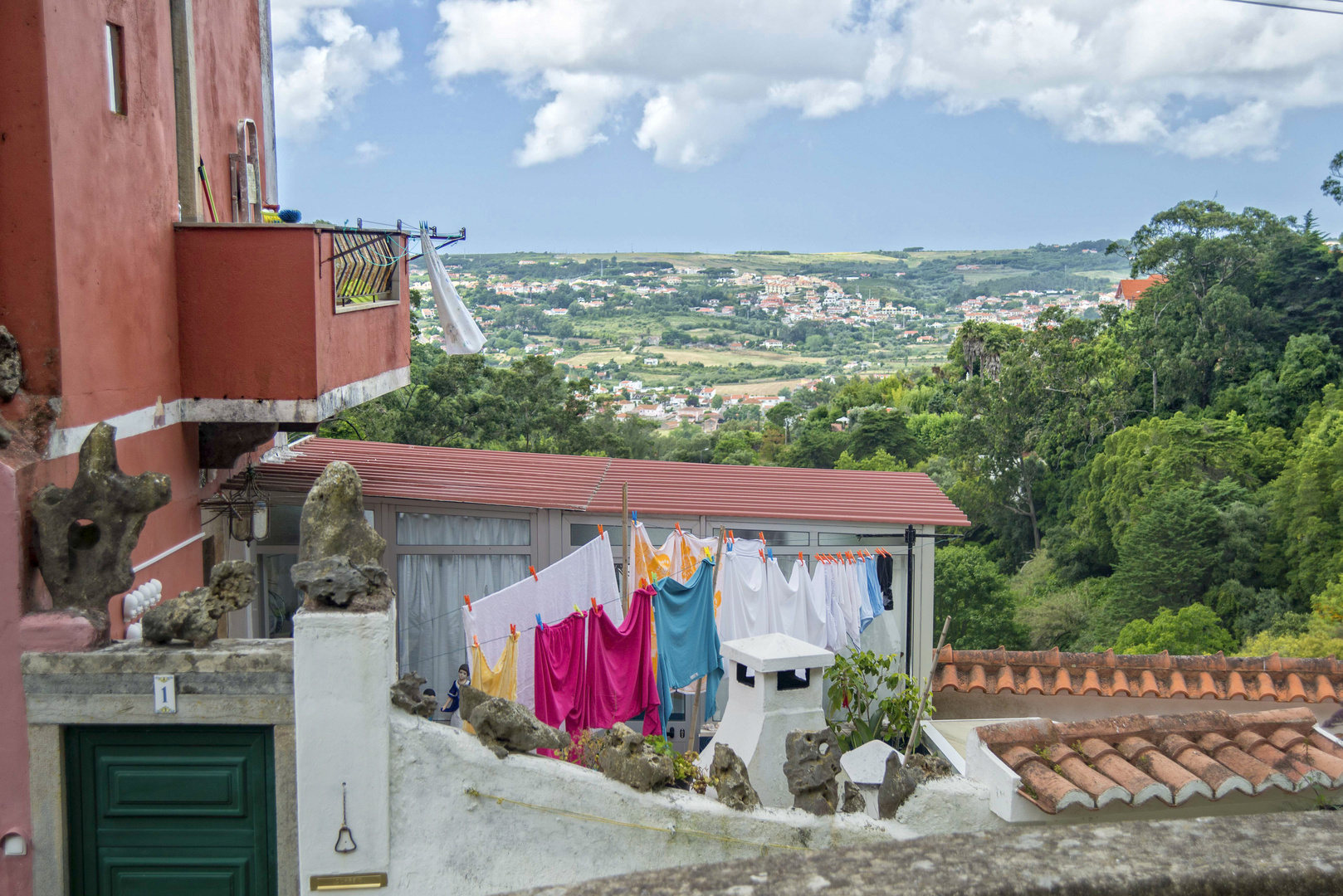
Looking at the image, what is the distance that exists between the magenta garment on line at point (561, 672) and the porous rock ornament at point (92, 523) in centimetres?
365

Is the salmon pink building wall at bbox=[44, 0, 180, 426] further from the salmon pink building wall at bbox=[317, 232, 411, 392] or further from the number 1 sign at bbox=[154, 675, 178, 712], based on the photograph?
the number 1 sign at bbox=[154, 675, 178, 712]

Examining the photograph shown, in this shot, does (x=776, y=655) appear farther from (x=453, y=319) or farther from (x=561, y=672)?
(x=453, y=319)

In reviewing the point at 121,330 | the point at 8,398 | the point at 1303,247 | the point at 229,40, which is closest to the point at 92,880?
the point at 8,398

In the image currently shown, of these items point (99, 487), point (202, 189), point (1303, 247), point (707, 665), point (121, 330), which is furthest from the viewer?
point (1303, 247)

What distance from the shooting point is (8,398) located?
5250 mm

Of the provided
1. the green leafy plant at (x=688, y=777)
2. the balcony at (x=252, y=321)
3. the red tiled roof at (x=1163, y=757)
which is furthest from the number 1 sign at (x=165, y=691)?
the red tiled roof at (x=1163, y=757)

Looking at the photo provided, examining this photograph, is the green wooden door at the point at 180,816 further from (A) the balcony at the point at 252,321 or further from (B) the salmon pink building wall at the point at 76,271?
(A) the balcony at the point at 252,321

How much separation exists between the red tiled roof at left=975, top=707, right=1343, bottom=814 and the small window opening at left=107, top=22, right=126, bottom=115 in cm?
616

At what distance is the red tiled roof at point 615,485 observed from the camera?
361 inches

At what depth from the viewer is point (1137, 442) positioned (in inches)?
1940

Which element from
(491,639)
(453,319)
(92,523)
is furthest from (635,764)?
(453,319)

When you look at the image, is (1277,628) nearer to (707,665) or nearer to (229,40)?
(707,665)

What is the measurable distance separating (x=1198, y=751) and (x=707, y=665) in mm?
3816

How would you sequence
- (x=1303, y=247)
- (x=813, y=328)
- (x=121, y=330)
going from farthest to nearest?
(x=813, y=328)
(x=1303, y=247)
(x=121, y=330)
